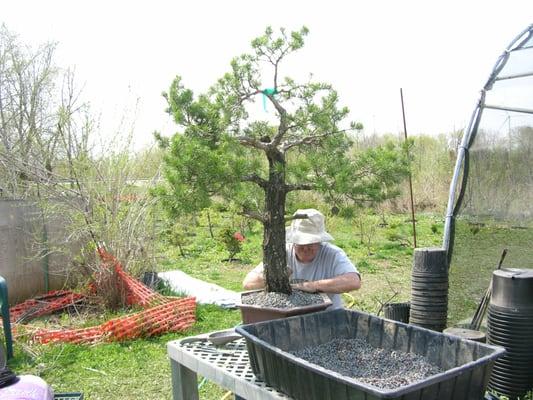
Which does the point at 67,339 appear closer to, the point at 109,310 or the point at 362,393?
the point at 109,310

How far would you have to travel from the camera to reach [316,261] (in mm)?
3049

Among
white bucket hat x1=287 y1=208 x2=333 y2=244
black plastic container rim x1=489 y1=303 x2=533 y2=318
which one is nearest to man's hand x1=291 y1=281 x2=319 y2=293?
white bucket hat x1=287 y1=208 x2=333 y2=244

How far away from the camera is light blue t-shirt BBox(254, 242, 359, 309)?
2.97 metres

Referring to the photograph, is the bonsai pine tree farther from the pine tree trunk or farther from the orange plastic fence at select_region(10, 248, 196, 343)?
the orange plastic fence at select_region(10, 248, 196, 343)

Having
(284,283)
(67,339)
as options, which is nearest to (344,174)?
(284,283)

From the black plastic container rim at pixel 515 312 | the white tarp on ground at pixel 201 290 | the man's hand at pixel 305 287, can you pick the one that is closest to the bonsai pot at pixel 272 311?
the man's hand at pixel 305 287

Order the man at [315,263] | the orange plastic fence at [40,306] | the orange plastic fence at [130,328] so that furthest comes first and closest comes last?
the orange plastic fence at [40,306] → the orange plastic fence at [130,328] → the man at [315,263]

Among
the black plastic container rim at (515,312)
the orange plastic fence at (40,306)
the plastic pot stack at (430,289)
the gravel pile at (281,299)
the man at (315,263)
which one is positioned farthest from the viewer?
the orange plastic fence at (40,306)

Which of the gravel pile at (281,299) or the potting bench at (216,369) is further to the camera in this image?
the gravel pile at (281,299)

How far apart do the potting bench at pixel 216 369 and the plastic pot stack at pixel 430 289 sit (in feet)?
5.55

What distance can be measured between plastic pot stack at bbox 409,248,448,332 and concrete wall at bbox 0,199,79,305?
429 centimetres

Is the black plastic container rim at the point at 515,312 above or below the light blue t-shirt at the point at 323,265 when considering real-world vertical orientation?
below

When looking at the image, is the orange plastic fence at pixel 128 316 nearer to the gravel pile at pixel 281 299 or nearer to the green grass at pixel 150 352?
the green grass at pixel 150 352

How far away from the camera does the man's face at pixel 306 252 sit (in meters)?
3.02
